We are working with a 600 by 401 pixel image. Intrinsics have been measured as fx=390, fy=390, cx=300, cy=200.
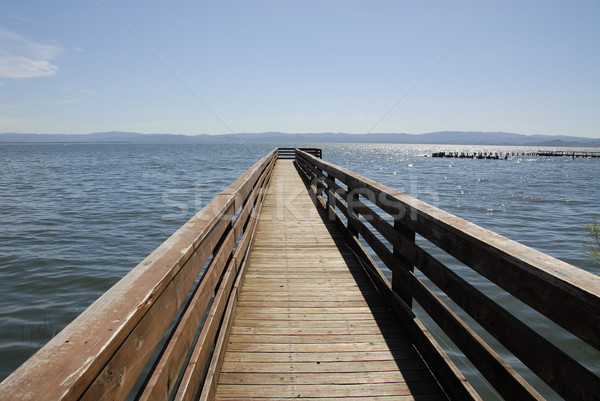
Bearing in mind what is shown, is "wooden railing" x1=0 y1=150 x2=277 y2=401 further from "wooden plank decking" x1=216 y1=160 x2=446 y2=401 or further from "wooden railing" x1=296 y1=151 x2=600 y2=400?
"wooden railing" x1=296 y1=151 x2=600 y2=400

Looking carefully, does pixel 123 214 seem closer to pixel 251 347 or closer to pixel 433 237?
pixel 251 347

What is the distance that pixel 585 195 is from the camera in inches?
967

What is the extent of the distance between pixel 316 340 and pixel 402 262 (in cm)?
100

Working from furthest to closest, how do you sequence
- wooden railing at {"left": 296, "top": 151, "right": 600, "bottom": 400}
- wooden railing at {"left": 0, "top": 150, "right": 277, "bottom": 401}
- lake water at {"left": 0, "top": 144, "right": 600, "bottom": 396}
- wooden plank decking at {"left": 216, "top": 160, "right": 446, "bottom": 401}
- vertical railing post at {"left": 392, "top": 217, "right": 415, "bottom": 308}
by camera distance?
lake water at {"left": 0, "top": 144, "right": 600, "bottom": 396}, vertical railing post at {"left": 392, "top": 217, "right": 415, "bottom": 308}, wooden plank decking at {"left": 216, "top": 160, "right": 446, "bottom": 401}, wooden railing at {"left": 296, "top": 151, "right": 600, "bottom": 400}, wooden railing at {"left": 0, "top": 150, "right": 277, "bottom": 401}

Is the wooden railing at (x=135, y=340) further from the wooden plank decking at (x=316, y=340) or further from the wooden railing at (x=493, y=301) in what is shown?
the wooden railing at (x=493, y=301)

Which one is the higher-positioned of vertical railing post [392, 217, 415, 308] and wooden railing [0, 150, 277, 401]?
wooden railing [0, 150, 277, 401]

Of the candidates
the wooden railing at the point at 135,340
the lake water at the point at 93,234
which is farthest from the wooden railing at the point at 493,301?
the lake water at the point at 93,234

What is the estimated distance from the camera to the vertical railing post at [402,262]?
326 cm

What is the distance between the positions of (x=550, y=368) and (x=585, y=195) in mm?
28616

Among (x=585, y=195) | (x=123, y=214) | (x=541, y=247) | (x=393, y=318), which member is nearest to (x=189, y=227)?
(x=393, y=318)

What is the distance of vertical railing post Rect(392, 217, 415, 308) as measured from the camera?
3.26 meters

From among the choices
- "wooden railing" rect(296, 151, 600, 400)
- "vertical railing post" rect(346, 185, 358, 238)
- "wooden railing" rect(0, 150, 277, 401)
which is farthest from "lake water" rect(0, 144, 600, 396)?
"wooden railing" rect(0, 150, 277, 401)

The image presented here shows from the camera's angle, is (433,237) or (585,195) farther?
(585,195)

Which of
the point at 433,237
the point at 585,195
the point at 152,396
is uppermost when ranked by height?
the point at 433,237
